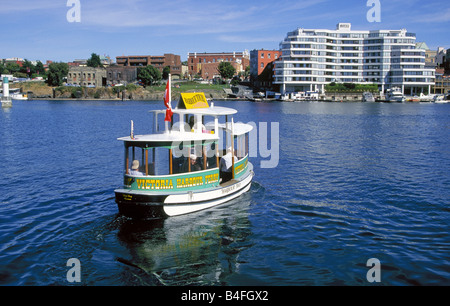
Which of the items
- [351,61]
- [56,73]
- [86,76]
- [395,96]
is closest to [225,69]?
[351,61]

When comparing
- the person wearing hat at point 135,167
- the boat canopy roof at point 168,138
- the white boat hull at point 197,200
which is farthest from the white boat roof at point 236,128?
the person wearing hat at point 135,167

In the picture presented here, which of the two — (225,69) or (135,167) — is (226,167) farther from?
(225,69)

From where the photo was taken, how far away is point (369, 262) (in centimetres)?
1430

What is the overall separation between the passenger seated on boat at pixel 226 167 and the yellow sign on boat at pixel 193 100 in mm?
2979

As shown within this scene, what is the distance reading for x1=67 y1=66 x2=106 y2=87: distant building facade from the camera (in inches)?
7525

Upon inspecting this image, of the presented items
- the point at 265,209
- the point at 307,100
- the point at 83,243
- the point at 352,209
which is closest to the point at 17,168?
the point at 83,243

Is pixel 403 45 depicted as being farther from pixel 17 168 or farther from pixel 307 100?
pixel 17 168

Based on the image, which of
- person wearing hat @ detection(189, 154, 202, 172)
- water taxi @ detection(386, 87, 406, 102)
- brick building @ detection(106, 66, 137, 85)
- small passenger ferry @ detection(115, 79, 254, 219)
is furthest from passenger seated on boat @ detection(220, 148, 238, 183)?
brick building @ detection(106, 66, 137, 85)

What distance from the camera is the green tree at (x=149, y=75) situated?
18636cm

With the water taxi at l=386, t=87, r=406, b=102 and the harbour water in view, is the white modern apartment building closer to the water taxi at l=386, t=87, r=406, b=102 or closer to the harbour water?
the water taxi at l=386, t=87, r=406, b=102

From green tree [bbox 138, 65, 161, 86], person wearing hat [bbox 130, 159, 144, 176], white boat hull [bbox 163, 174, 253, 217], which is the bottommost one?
white boat hull [bbox 163, 174, 253, 217]

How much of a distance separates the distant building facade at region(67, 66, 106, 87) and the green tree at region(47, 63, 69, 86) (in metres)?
3.69

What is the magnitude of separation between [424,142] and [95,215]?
41.1 meters

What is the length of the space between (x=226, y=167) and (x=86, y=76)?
186221mm
